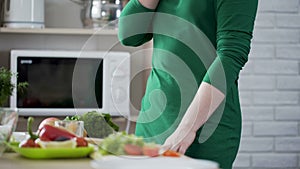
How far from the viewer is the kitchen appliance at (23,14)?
122 inches

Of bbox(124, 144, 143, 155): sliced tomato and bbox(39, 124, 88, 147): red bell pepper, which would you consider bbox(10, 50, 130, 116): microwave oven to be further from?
bbox(124, 144, 143, 155): sliced tomato

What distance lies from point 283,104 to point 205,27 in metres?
1.59

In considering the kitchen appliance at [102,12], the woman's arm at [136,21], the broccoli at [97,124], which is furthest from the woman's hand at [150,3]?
the kitchen appliance at [102,12]

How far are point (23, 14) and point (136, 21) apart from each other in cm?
157

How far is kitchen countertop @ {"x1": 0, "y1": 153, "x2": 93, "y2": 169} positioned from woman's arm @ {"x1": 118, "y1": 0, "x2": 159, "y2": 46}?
480mm

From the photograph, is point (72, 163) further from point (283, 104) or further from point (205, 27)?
point (283, 104)

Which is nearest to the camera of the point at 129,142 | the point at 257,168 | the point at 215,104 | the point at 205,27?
the point at 129,142

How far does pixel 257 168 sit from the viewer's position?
9.94 feet

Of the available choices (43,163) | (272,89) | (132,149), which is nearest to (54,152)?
(43,163)

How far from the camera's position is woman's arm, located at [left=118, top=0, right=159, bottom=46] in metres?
1.63

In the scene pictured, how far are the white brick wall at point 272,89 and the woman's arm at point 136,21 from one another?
141cm

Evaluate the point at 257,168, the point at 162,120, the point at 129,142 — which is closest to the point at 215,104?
the point at 162,120

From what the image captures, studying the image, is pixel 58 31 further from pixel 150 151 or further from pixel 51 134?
pixel 150 151

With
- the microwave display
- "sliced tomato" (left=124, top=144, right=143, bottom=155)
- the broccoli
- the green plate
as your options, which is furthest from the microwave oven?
"sliced tomato" (left=124, top=144, right=143, bottom=155)
